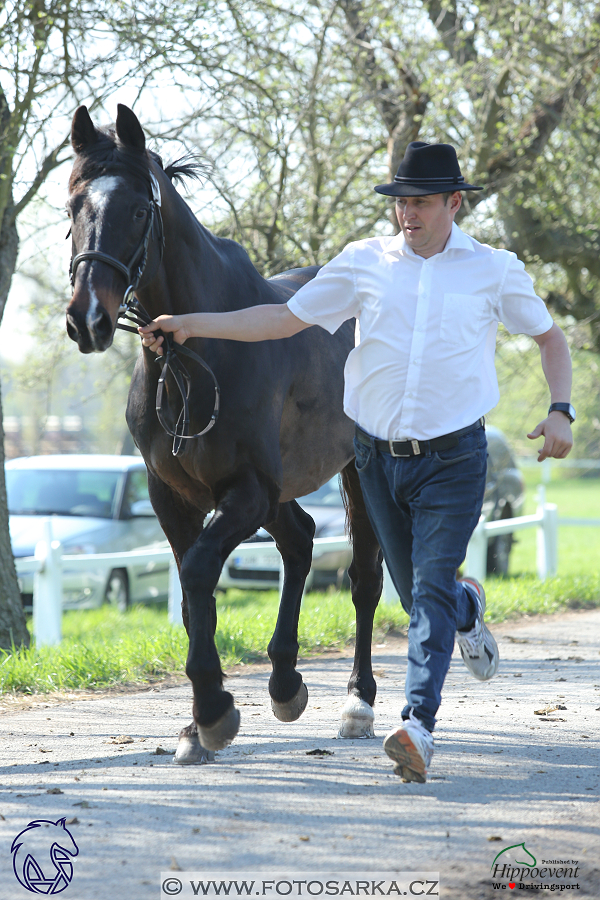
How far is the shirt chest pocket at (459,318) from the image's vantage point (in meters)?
3.59

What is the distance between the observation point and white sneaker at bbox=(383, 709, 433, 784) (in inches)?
→ 129

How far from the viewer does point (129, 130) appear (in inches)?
149

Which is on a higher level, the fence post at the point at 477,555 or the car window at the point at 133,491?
the car window at the point at 133,491

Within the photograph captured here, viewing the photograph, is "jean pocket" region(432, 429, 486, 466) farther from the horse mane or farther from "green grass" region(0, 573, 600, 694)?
"green grass" region(0, 573, 600, 694)

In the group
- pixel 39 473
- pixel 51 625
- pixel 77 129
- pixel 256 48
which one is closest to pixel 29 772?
pixel 77 129

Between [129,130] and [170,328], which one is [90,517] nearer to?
[170,328]

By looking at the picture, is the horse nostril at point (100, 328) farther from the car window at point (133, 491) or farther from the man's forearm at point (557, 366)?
the car window at point (133, 491)

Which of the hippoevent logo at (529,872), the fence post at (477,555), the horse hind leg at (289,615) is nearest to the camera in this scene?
the hippoevent logo at (529,872)

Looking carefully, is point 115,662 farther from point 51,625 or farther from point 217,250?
point 217,250

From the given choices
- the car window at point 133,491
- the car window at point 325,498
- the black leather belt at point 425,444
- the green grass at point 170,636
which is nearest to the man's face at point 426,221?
the black leather belt at point 425,444

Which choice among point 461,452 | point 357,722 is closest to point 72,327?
point 461,452

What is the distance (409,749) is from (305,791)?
1.80ft

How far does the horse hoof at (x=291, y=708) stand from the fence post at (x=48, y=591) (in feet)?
10.1

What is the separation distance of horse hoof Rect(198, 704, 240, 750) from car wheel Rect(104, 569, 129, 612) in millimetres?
6867
